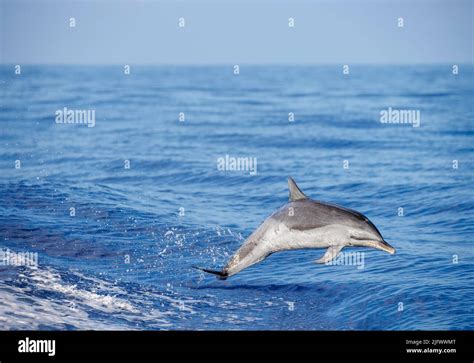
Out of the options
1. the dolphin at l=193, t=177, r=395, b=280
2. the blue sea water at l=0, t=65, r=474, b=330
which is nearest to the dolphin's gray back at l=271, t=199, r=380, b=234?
the dolphin at l=193, t=177, r=395, b=280

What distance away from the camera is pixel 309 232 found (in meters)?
11.0

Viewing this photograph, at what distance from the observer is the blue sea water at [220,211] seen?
12.1 meters

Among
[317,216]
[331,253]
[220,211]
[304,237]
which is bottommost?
[331,253]

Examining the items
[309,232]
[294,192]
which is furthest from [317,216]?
[294,192]

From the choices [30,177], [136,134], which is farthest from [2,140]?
[30,177]

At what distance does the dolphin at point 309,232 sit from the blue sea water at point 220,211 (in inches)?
45.4

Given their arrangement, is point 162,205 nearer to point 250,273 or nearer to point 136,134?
point 250,273

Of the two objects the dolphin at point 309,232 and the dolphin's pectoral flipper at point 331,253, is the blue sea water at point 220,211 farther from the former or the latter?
the dolphin's pectoral flipper at point 331,253

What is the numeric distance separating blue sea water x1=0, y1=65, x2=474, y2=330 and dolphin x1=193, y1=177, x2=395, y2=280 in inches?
45.4

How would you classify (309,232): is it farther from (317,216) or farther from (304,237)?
(317,216)

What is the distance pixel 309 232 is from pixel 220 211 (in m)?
7.06

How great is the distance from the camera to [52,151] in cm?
2467

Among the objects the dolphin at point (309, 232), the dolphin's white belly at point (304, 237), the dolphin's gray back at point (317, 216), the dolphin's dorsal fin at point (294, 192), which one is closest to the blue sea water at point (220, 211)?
the dolphin at point (309, 232)

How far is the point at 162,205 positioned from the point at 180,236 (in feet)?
8.66
